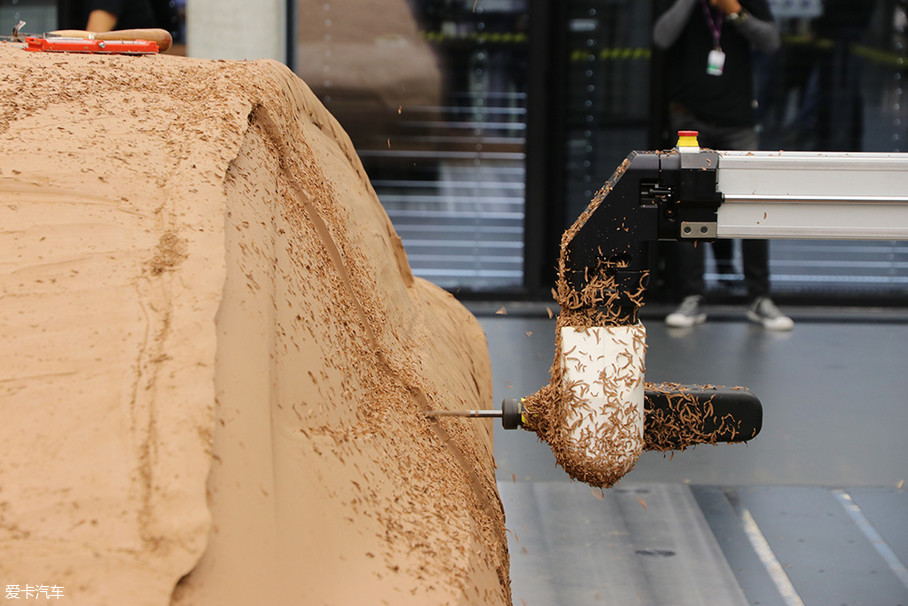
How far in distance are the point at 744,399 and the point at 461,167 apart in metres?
4.46

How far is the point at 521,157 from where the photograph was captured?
6.07 meters

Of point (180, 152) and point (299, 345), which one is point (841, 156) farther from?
point (180, 152)

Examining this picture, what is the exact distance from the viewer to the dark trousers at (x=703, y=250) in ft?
17.0

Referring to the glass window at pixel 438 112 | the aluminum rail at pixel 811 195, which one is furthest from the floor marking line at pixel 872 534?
the glass window at pixel 438 112

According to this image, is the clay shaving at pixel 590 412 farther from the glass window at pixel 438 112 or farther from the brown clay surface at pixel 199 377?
the glass window at pixel 438 112

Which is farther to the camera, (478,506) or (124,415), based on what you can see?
(478,506)

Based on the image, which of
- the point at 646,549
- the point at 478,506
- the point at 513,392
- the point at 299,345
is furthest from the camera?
the point at 513,392

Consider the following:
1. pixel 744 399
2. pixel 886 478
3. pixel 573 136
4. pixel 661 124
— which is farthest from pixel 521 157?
pixel 744 399

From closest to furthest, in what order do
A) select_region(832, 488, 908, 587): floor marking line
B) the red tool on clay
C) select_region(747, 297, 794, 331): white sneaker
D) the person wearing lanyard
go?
1. the red tool on clay
2. select_region(832, 488, 908, 587): floor marking line
3. the person wearing lanyard
4. select_region(747, 297, 794, 331): white sneaker

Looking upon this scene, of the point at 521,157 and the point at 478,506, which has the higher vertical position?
the point at 521,157

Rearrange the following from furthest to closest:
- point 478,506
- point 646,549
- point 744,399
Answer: point 646,549 → point 744,399 → point 478,506

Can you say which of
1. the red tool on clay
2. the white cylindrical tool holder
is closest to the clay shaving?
the white cylindrical tool holder

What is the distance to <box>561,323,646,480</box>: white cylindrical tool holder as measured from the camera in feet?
5.33

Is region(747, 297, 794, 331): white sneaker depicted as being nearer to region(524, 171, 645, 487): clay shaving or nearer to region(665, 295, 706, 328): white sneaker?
region(665, 295, 706, 328): white sneaker
